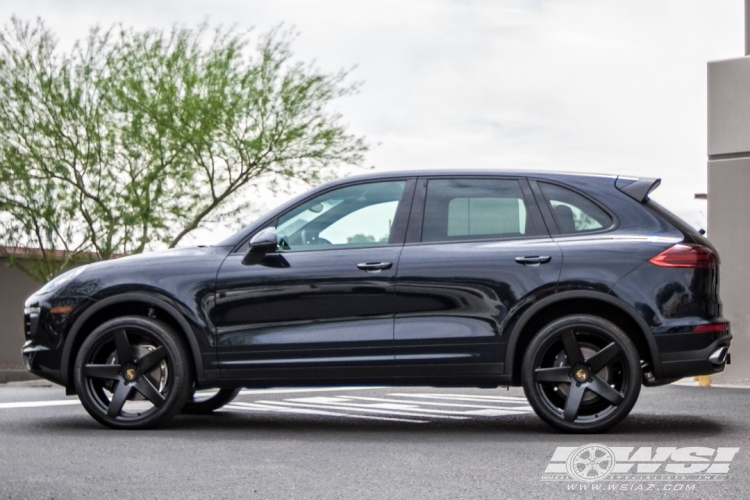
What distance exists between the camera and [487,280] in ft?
23.1

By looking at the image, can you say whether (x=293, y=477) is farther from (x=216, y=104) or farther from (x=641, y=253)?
(x=216, y=104)

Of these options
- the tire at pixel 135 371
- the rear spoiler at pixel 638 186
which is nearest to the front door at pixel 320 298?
the tire at pixel 135 371

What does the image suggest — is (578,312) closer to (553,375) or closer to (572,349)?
(572,349)

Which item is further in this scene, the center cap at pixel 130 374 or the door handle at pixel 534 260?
the center cap at pixel 130 374

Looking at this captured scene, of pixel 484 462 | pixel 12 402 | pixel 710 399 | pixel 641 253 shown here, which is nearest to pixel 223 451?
pixel 484 462

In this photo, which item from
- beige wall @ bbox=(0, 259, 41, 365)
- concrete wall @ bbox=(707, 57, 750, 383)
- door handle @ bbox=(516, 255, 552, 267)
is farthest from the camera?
beige wall @ bbox=(0, 259, 41, 365)

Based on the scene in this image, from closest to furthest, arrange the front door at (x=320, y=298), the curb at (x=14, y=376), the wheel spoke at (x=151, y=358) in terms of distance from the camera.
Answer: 1. the front door at (x=320, y=298)
2. the wheel spoke at (x=151, y=358)
3. the curb at (x=14, y=376)

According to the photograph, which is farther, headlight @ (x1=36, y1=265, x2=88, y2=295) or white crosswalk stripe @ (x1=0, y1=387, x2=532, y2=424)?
white crosswalk stripe @ (x1=0, y1=387, x2=532, y2=424)

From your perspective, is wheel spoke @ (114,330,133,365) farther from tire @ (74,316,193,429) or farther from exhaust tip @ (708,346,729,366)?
exhaust tip @ (708,346,729,366)

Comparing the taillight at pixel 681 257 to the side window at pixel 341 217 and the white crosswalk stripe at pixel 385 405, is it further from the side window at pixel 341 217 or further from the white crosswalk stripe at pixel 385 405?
the white crosswalk stripe at pixel 385 405

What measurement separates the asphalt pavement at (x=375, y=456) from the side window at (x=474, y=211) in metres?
1.29

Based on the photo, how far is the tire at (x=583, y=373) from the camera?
268 inches

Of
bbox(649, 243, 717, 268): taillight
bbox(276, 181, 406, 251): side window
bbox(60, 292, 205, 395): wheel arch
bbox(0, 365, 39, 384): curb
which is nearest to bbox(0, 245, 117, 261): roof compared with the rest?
bbox(0, 365, 39, 384): curb

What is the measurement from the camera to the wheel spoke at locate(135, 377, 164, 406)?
730 centimetres
